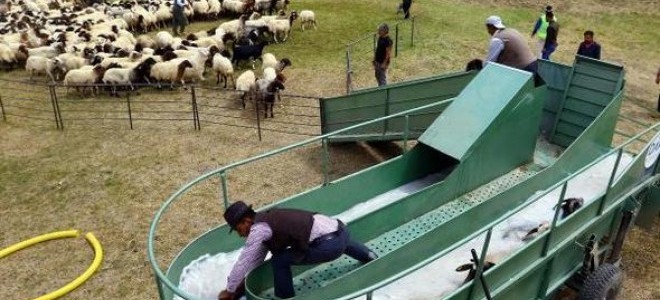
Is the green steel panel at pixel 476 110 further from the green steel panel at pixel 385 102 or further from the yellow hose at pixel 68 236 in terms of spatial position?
the yellow hose at pixel 68 236

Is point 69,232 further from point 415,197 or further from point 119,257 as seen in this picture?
point 415,197

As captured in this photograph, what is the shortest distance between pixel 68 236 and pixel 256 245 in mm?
5632

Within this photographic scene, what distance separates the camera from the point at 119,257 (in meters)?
8.64

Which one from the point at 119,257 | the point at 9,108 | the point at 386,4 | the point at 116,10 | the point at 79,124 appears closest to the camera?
the point at 119,257

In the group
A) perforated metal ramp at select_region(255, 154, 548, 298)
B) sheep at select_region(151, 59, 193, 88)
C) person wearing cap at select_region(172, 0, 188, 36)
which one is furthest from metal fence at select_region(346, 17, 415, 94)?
person wearing cap at select_region(172, 0, 188, 36)

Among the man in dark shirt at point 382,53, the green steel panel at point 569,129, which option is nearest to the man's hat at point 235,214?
the green steel panel at point 569,129

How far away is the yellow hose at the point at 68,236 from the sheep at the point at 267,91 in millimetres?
5680

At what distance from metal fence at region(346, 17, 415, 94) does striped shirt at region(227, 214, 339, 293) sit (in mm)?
9304

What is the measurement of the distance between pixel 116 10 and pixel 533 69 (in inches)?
737

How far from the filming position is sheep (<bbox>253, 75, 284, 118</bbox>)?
13617 millimetres

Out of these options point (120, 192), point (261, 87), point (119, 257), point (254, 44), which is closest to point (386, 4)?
point (254, 44)

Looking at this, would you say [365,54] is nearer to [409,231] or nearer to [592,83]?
[592,83]

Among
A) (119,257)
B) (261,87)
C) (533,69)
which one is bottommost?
(119,257)

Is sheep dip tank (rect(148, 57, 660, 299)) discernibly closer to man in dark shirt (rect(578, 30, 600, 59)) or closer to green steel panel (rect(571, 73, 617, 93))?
green steel panel (rect(571, 73, 617, 93))
